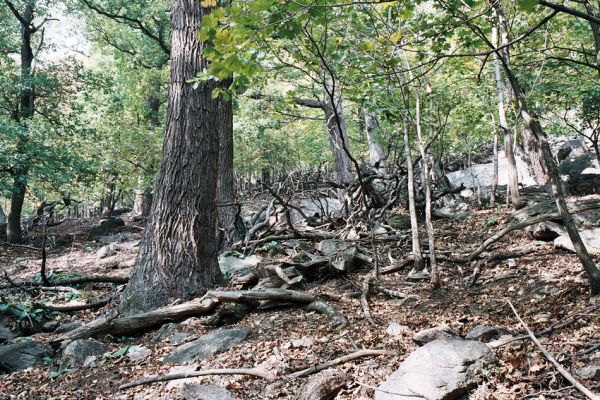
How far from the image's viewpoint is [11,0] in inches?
527

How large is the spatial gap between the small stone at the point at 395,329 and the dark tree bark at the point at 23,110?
1167 centimetres

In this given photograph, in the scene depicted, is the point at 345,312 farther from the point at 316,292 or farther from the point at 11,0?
the point at 11,0

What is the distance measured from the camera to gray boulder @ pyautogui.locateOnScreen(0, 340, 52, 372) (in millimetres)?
3865

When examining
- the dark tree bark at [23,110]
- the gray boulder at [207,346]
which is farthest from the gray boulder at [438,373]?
the dark tree bark at [23,110]

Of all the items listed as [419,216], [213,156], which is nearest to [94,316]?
[213,156]

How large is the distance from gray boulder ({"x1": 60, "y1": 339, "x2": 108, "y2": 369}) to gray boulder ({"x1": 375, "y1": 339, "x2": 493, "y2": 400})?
282 centimetres

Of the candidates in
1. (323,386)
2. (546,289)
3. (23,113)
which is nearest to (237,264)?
(323,386)

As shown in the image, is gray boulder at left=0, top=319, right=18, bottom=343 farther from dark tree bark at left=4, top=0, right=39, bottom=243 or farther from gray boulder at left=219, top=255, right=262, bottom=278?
dark tree bark at left=4, top=0, right=39, bottom=243

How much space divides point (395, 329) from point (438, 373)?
3.35ft

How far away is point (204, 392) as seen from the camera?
2.65 meters

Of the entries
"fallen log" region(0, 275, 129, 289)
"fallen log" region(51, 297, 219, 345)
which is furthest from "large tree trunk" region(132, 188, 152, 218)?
"fallen log" region(51, 297, 219, 345)

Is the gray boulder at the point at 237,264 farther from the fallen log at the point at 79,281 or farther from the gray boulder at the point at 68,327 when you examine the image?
the gray boulder at the point at 68,327

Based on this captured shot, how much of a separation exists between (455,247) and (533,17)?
315 cm

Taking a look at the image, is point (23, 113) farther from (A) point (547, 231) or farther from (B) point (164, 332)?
(A) point (547, 231)
